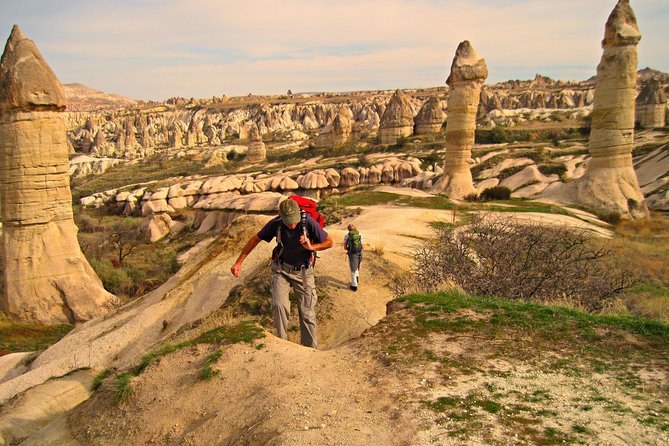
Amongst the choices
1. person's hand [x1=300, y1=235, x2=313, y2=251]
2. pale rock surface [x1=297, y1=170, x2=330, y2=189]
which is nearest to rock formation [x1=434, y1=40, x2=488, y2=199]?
pale rock surface [x1=297, y1=170, x2=330, y2=189]

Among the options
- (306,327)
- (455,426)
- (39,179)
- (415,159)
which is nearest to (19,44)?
(39,179)

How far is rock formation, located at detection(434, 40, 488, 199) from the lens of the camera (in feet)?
63.1

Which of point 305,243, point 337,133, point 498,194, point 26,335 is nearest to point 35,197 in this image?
point 26,335

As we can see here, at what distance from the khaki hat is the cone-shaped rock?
14997mm

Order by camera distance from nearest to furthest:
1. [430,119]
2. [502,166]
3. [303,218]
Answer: [303,218] → [502,166] → [430,119]

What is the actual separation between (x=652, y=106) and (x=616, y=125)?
24194mm

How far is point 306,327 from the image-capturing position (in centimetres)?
522

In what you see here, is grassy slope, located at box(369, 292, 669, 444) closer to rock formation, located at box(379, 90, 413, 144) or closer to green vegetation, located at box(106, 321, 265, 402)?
green vegetation, located at box(106, 321, 265, 402)

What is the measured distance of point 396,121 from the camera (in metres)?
43.8

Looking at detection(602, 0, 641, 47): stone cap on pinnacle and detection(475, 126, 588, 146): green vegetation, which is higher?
detection(602, 0, 641, 47): stone cap on pinnacle

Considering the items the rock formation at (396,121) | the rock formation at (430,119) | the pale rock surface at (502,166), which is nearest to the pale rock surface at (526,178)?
the pale rock surface at (502,166)

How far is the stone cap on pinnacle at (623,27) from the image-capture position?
1625 centimetres

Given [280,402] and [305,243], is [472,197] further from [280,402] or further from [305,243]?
[280,402]

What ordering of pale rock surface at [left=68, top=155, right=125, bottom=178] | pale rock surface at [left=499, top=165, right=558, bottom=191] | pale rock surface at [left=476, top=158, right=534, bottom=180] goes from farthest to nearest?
1. pale rock surface at [left=68, top=155, right=125, bottom=178]
2. pale rock surface at [left=476, top=158, right=534, bottom=180]
3. pale rock surface at [left=499, top=165, right=558, bottom=191]
